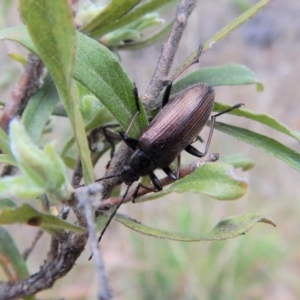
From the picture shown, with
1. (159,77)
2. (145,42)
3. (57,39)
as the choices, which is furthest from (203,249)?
(57,39)

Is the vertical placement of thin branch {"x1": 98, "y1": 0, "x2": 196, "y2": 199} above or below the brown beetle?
above

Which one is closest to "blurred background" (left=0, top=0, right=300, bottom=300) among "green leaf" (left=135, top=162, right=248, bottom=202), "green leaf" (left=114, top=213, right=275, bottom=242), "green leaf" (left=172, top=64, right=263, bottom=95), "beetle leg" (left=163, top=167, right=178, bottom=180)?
"beetle leg" (left=163, top=167, right=178, bottom=180)

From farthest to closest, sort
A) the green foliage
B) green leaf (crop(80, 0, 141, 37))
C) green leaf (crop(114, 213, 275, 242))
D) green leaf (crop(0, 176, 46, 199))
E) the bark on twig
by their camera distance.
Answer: green leaf (crop(80, 0, 141, 37)), the bark on twig, green leaf (crop(114, 213, 275, 242)), the green foliage, green leaf (crop(0, 176, 46, 199))

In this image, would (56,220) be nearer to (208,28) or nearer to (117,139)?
(117,139)

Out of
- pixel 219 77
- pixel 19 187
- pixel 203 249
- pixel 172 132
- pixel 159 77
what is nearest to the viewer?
pixel 19 187

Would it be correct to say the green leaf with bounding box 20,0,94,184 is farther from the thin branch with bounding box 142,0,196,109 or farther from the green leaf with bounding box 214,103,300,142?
the green leaf with bounding box 214,103,300,142

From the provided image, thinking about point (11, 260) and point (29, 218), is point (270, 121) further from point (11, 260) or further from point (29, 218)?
point (11, 260)

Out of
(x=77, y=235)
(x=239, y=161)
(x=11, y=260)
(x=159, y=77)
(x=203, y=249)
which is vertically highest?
(x=159, y=77)

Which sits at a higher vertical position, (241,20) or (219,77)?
(241,20)
